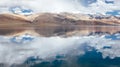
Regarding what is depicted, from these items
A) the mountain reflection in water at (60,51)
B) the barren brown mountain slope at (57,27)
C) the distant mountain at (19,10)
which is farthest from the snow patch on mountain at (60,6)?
the mountain reflection in water at (60,51)

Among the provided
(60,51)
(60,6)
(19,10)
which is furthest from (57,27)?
(60,51)

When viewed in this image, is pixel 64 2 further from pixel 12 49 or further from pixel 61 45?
pixel 12 49

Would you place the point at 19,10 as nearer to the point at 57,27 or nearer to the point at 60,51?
the point at 57,27

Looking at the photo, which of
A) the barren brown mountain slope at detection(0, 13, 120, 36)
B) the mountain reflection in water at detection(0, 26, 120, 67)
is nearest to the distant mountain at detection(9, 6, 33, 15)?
the barren brown mountain slope at detection(0, 13, 120, 36)

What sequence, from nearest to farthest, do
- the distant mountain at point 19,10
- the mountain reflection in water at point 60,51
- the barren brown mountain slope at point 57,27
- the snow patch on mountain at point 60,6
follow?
the mountain reflection in water at point 60,51 < the snow patch on mountain at point 60,6 < the barren brown mountain slope at point 57,27 < the distant mountain at point 19,10

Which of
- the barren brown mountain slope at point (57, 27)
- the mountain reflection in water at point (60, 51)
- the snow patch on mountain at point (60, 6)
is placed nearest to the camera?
the mountain reflection in water at point (60, 51)

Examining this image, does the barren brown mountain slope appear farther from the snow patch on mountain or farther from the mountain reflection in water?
the mountain reflection in water

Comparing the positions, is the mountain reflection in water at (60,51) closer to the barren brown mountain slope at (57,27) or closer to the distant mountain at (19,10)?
the barren brown mountain slope at (57,27)

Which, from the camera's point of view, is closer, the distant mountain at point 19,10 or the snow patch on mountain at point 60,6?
the snow patch on mountain at point 60,6

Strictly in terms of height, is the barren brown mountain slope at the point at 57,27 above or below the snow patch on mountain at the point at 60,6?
below

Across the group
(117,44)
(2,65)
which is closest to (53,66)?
(2,65)

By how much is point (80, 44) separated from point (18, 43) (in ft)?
4.71

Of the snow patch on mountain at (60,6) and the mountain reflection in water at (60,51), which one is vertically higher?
the snow patch on mountain at (60,6)

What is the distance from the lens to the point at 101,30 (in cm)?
1031
